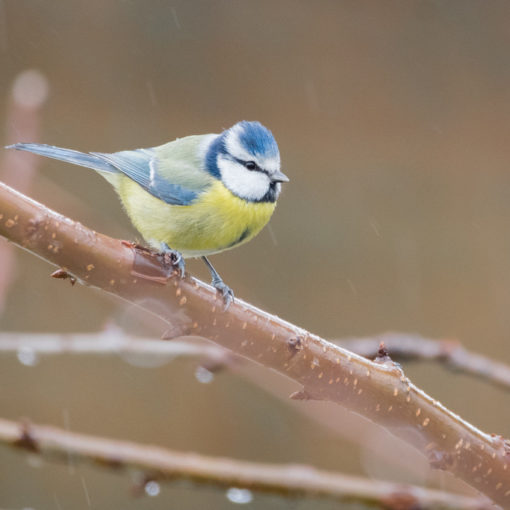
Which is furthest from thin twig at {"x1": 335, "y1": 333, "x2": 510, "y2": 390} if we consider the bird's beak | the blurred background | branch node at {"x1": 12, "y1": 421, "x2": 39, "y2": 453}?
the blurred background

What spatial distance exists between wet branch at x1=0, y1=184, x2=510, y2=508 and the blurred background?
1486 mm

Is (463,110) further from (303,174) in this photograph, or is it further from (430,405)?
(430,405)

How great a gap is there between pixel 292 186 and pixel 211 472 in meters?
1.64

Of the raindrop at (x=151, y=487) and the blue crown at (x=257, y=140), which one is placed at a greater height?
the blue crown at (x=257, y=140)

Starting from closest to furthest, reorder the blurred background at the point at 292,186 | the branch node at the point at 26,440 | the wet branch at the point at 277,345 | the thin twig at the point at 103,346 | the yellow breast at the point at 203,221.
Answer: the wet branch at the point at 277,345 < the branch node at the point at 26,440 < the thin twig at the point at 103,346 < the yellow breast at the point at 203,221 < the blurred background at the point at 292,186

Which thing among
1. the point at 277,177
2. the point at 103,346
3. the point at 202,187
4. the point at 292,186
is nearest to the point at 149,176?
the point at 202,187

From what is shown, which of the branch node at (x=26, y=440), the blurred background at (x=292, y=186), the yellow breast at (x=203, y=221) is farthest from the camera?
the blurred background at (x=292, y=186)

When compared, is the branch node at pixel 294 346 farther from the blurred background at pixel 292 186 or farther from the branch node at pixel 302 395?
the blurred background at pixel 292 186

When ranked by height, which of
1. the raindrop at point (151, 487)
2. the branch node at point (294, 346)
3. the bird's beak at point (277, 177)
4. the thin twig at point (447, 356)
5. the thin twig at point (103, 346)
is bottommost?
the raindrop at point (151, 487)

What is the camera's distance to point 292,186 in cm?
244

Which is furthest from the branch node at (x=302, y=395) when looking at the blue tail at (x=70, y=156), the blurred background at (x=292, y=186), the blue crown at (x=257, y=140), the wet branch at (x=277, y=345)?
the blurred background at (x=292, y=186)

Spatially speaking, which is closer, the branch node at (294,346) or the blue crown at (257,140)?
the branch node at (294,346)

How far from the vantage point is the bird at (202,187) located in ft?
3.78

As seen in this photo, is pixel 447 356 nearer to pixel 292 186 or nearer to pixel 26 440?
pixel 26 440
